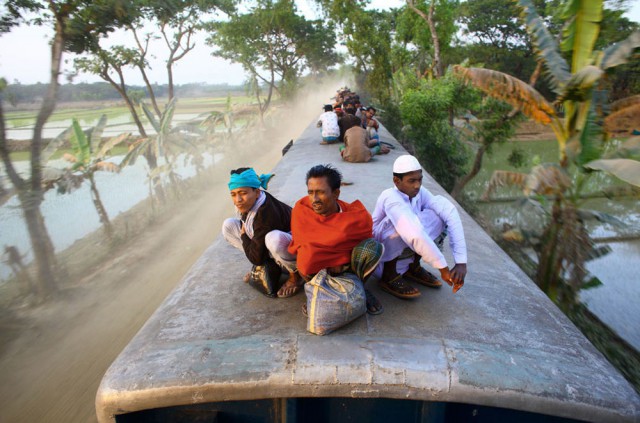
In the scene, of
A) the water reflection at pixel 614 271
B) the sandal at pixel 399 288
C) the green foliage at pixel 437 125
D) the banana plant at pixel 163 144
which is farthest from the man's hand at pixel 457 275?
the banana plant at pixel 163 144

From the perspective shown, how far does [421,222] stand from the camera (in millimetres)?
2674

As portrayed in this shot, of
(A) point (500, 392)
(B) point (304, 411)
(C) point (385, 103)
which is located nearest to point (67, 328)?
Answer: (B) point (304, 411)

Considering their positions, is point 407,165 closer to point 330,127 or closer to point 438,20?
point 330,127

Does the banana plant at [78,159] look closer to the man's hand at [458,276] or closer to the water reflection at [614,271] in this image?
the man's hand at [458,276]

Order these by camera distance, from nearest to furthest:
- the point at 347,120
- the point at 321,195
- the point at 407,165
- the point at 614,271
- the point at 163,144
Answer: the point at 321,195, the point at 407,165, the point at 614,271, the point at 347,120, the point at 163,144

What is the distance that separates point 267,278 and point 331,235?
0.63 metres

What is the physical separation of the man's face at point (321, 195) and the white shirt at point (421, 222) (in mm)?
381

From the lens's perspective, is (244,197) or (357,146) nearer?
(244,197)

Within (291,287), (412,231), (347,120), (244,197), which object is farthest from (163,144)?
(412,231)

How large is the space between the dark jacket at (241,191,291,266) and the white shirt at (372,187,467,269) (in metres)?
0.65

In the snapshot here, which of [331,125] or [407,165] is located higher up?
[407,165]

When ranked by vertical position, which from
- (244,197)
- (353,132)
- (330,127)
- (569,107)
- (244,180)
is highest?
(569,107)

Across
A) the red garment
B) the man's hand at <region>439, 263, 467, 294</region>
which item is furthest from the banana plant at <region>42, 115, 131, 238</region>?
the man's hand at <region>439, 263, 467, 294</region>

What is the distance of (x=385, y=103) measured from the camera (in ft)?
50.4
